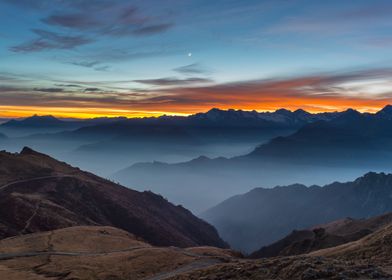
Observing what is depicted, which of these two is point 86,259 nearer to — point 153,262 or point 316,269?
point 153,262

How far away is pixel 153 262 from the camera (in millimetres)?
78688

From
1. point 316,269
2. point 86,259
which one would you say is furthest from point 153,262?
point 316,269

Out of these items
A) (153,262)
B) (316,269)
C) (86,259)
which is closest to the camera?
(316,269)

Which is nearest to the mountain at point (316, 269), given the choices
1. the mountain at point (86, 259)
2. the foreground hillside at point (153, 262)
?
the foreground hillside at point (153, 262)

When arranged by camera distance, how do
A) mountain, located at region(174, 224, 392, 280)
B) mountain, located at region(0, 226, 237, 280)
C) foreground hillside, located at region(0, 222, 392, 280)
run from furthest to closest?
mountain, located at region(0, 226, 237, 280) < foreground hillside, located at region(0, 222, 392, 280) < mountain, located at region(174, 224, 392, 280)

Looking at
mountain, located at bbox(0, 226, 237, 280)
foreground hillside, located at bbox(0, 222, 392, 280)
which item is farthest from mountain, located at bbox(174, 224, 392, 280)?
mountain, located at bbox(0, 226, 237, 280)

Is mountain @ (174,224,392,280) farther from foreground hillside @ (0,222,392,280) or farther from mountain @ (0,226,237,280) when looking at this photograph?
mountain @ (0,226,237,280)

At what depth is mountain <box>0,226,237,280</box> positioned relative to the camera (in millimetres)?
73562

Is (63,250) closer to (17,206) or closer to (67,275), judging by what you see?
(67,275)

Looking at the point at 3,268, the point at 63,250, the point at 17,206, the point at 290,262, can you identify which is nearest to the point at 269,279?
the point at 290,262

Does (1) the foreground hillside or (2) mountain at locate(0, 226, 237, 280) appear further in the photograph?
(2) mountain at locate(0, 226, 237, 280)

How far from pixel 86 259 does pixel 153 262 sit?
52.0 ft

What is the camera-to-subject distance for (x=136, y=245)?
348 feet

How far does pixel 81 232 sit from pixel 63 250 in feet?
64.3
